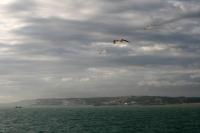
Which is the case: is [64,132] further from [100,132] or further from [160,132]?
[160,132]

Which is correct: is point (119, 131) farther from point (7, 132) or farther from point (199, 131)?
point (7, 132)

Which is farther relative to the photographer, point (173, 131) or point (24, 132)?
point (24, 132)

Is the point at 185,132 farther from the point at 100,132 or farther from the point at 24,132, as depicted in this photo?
the point at 24,132

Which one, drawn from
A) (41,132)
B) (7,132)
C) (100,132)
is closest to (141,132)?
(100,132)

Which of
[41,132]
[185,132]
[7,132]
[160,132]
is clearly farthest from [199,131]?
[7,132]

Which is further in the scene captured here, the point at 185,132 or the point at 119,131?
the point at 119,131

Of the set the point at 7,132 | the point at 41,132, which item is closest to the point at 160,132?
the point at 41,132

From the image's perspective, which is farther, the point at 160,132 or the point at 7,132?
the point at 7,132
